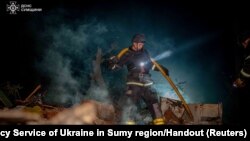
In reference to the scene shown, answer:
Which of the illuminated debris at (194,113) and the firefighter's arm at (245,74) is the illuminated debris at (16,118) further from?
the firefighter's arm at (245,74)

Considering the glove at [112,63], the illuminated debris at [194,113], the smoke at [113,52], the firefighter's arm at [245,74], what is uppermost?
the smoke at [113,52]

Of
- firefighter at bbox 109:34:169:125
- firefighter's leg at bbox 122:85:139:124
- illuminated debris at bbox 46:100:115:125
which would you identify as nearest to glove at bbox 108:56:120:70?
firefighter at bbox 109:34:169:125

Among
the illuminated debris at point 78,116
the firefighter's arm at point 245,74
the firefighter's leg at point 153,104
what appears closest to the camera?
the illuminated debris at point 78,116

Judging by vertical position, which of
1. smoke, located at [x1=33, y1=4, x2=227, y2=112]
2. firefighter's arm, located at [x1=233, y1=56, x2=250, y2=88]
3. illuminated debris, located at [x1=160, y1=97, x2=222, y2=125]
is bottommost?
illuminated debris, located at [x1=160, y1=97, x2=222, y2=125]

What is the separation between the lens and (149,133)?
430 centimetres

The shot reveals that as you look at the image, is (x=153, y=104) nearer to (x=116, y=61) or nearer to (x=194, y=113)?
(x=116, y=61)

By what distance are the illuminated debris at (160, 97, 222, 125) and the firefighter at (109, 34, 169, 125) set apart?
146 centimetres

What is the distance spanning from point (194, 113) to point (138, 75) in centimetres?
237

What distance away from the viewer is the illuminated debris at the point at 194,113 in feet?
22.7

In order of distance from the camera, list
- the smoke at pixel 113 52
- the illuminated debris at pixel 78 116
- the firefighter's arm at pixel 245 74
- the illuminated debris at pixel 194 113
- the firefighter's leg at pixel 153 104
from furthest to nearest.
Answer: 1. the smoke at pixel 113 52
2. the illuminated debris at pixel 194 113
3. the firefighter's leg at pixel 153 104
4. the firefighter's arm at pixel 245 74
5. the illuminated debris at pixel 78 116

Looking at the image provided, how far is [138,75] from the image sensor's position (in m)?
5.82

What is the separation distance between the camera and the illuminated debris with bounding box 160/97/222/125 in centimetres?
691

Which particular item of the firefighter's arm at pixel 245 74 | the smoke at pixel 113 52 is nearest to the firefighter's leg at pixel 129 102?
the firefighter's arm at pixel 245 74

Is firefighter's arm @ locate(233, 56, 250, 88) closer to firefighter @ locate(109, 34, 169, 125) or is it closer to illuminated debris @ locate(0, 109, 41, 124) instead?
firefighter @ locate(109, 34, 169, 125)
